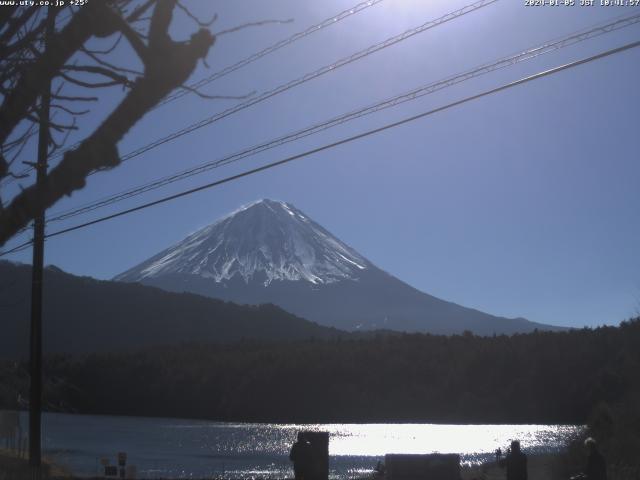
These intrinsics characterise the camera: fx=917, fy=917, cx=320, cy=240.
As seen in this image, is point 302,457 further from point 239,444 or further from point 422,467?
point 239,444

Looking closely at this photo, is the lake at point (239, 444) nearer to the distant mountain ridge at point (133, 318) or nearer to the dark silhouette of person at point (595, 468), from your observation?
the dark silhouette of person at point (595, 468)

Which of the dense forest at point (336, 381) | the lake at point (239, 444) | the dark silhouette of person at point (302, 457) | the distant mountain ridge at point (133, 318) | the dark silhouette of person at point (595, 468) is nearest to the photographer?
the dark silhouette of person at point (595, 468)

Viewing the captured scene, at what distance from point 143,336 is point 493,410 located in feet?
144

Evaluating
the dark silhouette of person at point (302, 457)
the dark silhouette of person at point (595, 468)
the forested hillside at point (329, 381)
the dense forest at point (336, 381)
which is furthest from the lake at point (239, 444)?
the dark silhouette of person at point (595, 468)

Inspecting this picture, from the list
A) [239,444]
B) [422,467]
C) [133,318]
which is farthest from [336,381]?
[422,467]

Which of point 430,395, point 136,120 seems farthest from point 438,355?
point 136,120

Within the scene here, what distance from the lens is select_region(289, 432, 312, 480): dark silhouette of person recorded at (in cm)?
1366

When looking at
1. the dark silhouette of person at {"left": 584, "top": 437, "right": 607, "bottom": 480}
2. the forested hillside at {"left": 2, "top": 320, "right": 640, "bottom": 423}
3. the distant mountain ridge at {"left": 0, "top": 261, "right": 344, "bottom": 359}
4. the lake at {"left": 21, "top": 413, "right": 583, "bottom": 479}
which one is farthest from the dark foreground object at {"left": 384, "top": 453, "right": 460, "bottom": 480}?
the distant mountain ridge at {"left": 0, "top": 261, "right": 344, "bottom": 359}

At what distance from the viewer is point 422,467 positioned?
1544 centimetres

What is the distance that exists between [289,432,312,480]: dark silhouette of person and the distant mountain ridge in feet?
268

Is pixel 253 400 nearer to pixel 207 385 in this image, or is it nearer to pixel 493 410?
pixel 207 385

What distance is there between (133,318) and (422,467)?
9448 cm

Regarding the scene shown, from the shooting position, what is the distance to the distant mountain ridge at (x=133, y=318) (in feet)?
326

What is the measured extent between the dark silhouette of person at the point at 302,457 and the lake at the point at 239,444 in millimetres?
16747
